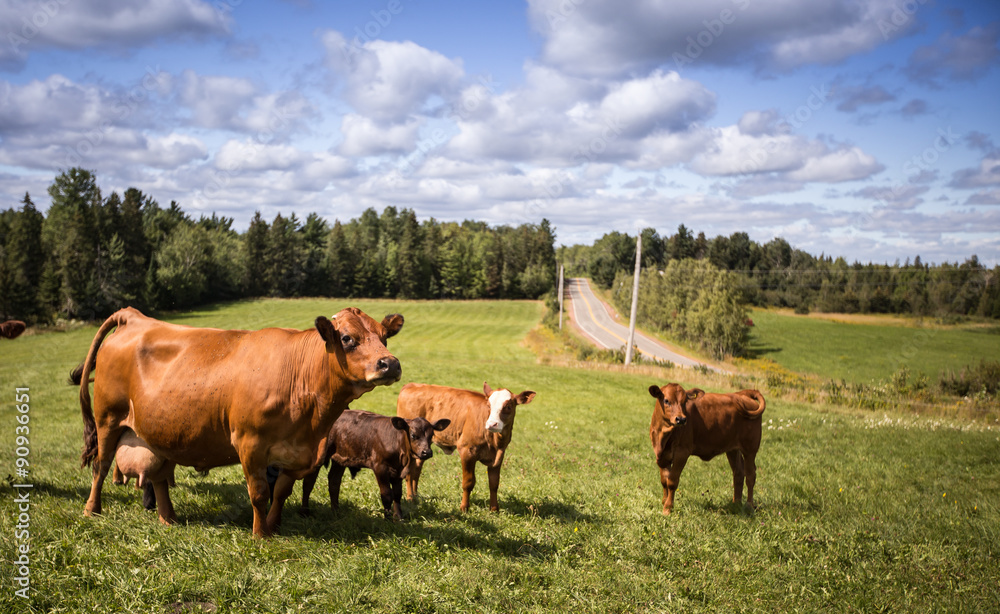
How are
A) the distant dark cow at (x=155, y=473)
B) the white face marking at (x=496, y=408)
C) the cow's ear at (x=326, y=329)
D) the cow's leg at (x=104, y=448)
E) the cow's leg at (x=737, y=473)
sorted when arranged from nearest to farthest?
the cow's ear at (x=326, y=329) < the cow's leg at (x=104, y=448) < the distant dark cow at (x=155, y=473) < the white face marking at (x=496, y=408) < the cow's leg at (x=737, y=473)

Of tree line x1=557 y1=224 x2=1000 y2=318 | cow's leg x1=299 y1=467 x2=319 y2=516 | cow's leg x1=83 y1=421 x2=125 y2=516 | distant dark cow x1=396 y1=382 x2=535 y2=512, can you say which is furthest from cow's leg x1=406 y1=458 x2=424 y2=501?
tree line x1=557 y1=224 x2=1000 y2=318

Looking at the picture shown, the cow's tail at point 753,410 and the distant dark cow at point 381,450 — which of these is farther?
the cow's tail at point 753,410

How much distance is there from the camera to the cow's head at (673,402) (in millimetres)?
8016

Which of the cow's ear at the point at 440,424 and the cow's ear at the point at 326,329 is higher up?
the cow's ear at the point at 326,329

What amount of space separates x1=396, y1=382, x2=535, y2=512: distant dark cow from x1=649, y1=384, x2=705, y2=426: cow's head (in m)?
2.07

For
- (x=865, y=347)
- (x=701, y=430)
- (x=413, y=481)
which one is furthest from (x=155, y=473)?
(x=865, y=347)

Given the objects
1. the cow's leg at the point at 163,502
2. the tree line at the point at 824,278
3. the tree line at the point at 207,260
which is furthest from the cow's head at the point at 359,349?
the tree line at the point at 824,278

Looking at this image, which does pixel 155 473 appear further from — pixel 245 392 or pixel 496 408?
pixel 496 408

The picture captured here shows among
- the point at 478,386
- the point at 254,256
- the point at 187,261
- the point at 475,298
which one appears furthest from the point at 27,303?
the point at 475,298

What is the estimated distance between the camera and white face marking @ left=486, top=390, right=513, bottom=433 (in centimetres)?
801

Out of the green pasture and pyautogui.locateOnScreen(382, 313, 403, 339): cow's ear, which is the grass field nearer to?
pyautogui.locateOnScreen(382, 313, 403, 339): cow's ear

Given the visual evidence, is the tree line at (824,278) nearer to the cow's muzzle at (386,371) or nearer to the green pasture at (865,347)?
the green pasture at (865,347)

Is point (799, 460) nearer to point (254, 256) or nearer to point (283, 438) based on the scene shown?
point (283, 438)

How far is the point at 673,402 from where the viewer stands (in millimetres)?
8172
